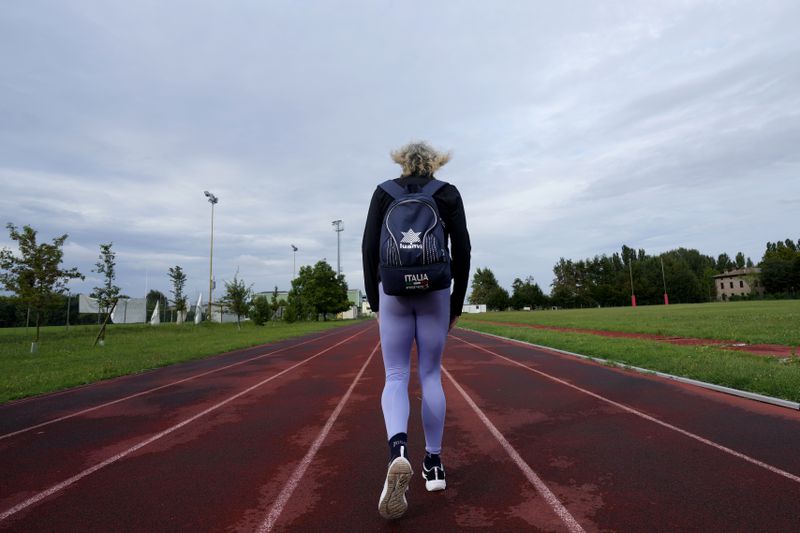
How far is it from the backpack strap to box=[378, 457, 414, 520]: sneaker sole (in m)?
1.49

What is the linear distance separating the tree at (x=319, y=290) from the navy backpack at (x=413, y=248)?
63.0 m

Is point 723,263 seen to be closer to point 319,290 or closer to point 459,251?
point 319,290

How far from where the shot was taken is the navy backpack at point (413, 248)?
2.30 metres

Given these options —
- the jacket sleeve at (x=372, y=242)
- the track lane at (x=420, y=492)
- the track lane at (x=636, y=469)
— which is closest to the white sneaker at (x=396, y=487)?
the track lane at (x=420, y=492)

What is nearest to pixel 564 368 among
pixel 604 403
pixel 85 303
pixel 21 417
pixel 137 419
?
pixel 604 403

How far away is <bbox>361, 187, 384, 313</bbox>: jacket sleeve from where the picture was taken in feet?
8.39

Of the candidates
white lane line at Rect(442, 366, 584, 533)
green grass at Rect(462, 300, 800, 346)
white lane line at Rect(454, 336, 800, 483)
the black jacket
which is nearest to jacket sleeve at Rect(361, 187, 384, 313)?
the black jacket

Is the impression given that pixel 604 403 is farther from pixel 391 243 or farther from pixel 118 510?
pixel 118 510

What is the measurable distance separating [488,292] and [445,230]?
12765 cm

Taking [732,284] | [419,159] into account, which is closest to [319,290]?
[419,159]

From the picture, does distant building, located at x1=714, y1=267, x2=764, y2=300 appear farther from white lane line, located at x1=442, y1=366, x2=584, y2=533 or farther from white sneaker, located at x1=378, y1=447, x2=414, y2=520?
white sneaker, located at x1=378, y1=447, x2=414, y2=520

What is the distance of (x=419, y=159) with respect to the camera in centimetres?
271

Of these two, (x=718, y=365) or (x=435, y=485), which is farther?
(x=718, y=365)

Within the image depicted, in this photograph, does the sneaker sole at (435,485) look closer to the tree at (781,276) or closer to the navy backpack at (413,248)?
the navy backpack at (413,248)
